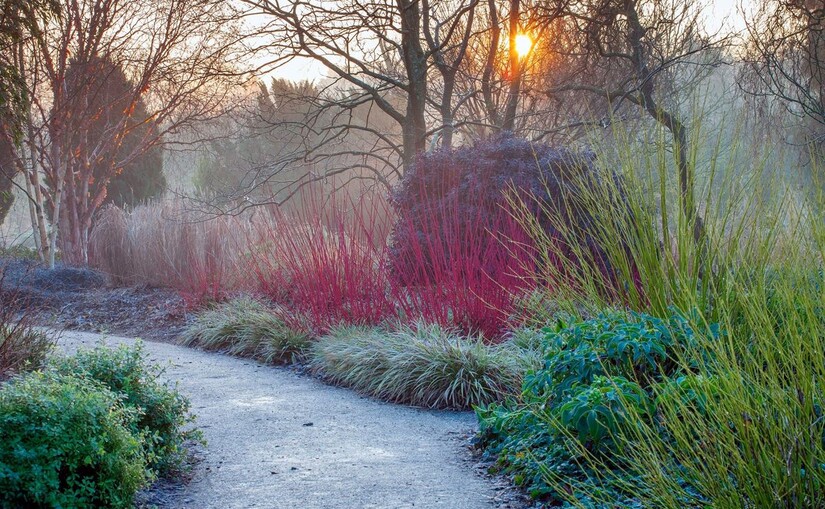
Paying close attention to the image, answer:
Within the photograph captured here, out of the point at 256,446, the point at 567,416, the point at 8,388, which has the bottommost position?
the point at 256,446

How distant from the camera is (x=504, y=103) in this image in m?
13.1

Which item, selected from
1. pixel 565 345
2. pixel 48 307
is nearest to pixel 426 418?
pixel 565 345

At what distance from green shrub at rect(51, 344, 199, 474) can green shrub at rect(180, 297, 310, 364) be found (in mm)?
3176

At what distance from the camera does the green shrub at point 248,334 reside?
7340 millimetres

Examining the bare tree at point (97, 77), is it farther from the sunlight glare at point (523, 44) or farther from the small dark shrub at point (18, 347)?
the small dark shrub at point (18, 347)

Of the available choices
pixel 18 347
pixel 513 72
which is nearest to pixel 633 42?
pixel 513 72

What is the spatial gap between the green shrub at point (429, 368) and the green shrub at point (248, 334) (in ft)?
3.58

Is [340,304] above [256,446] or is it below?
above

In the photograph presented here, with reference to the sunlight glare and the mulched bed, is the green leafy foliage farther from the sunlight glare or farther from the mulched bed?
the sunlight glare

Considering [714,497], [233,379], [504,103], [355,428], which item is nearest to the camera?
[714,497]

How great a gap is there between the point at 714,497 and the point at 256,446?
2.82 metres

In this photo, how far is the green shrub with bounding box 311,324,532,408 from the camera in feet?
17.6

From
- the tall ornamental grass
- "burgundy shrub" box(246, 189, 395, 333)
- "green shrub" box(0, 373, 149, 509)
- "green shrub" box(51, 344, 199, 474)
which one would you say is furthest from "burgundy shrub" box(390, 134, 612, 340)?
"green shrub" box(0, 373, 149, 509)

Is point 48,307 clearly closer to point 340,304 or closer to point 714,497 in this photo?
point 340,304
